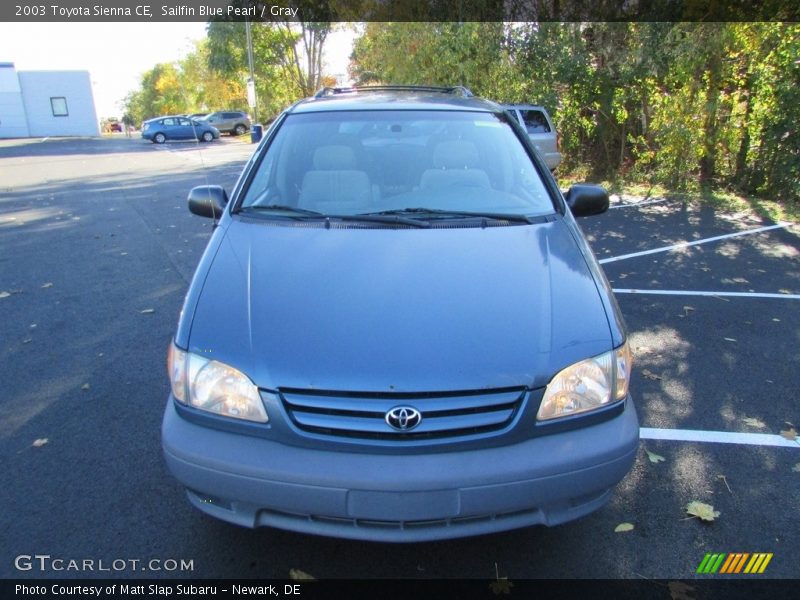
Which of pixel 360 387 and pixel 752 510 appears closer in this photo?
pixel 360 387

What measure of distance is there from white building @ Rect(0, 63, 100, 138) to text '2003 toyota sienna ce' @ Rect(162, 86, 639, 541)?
51.8m

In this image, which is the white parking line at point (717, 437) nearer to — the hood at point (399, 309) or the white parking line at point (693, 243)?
the hood at point (399, 309)

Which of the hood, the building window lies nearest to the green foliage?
the hood

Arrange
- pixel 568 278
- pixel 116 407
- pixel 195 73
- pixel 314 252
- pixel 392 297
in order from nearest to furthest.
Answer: pixel 392 297, pixel 568 278, pixel 314 252, pixel 116 407, pixel 195 73

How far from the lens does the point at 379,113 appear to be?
11.5ft

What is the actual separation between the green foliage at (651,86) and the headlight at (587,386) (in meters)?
9.62

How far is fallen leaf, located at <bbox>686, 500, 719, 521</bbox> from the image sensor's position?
2.54 meters

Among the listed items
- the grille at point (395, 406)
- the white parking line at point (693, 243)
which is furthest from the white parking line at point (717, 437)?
the white parking line at point (693, 243)

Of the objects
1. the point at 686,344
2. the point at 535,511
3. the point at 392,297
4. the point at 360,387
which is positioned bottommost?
the point at 686,344

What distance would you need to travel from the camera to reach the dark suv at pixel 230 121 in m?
38.0

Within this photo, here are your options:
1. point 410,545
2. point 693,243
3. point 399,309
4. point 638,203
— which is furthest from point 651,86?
point 410,545

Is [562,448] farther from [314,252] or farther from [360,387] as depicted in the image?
[314,252]

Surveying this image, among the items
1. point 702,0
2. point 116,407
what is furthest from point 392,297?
point 702,0

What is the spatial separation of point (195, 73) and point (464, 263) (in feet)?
179
